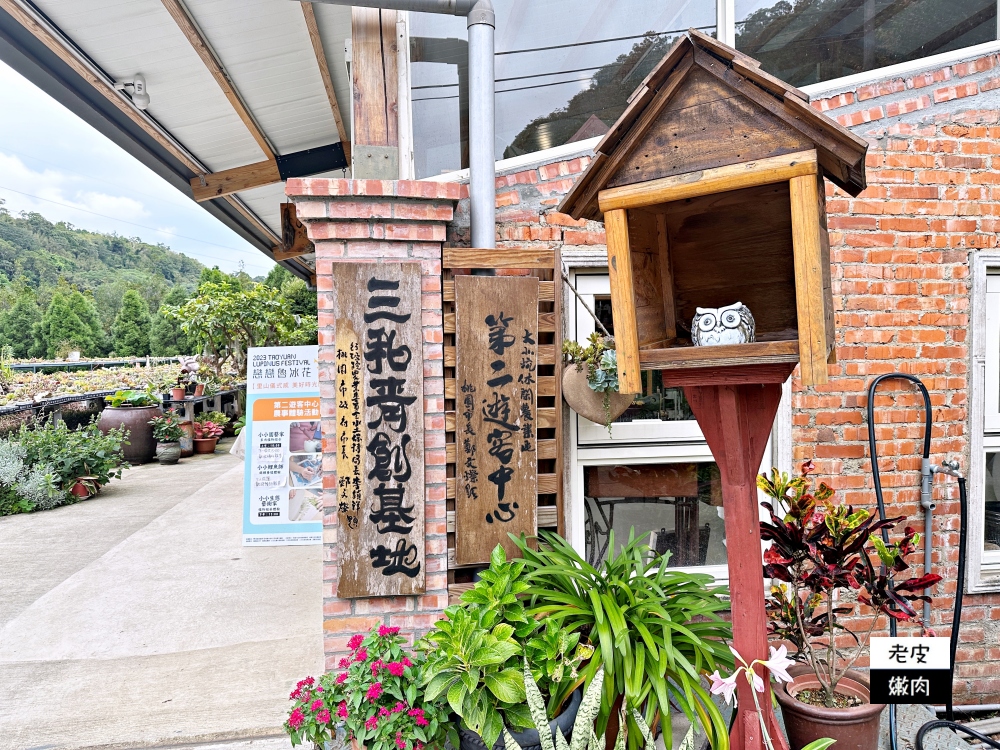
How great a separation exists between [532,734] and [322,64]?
13.6ft

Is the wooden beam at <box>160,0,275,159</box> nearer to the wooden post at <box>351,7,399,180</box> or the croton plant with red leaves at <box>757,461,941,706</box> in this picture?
the wooden post at <box>351,7,399,180</box>

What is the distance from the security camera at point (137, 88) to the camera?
151 inches

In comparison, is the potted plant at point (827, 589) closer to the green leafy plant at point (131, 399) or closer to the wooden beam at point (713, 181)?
the wooden beam at point (713, 181)

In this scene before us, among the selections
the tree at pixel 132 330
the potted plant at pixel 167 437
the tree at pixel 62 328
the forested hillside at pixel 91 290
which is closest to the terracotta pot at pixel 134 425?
the potted plant at pixel 167 437

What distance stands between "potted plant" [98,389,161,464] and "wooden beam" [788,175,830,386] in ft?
30.7

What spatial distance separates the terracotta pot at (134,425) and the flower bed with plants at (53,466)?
91 centimetres

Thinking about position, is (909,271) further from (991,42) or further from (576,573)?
(576,573)

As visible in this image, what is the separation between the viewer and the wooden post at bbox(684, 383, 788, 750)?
179 centimetres

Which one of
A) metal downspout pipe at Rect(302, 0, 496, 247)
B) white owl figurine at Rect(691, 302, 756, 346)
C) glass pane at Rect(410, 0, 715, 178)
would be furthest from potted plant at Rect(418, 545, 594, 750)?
glass pane at Rect(410, 0, 715, 178)

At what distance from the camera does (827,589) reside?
2152 millimetres

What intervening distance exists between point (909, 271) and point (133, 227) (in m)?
167

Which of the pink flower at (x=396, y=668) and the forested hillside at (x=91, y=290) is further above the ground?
the forested hillside at (x=91, y=290)

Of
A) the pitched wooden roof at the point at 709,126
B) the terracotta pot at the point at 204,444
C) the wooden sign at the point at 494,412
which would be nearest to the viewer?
the pitched wooden roof at the point at 709,126

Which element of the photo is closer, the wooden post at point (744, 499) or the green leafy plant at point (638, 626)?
the wooden post at point (744, 499)
